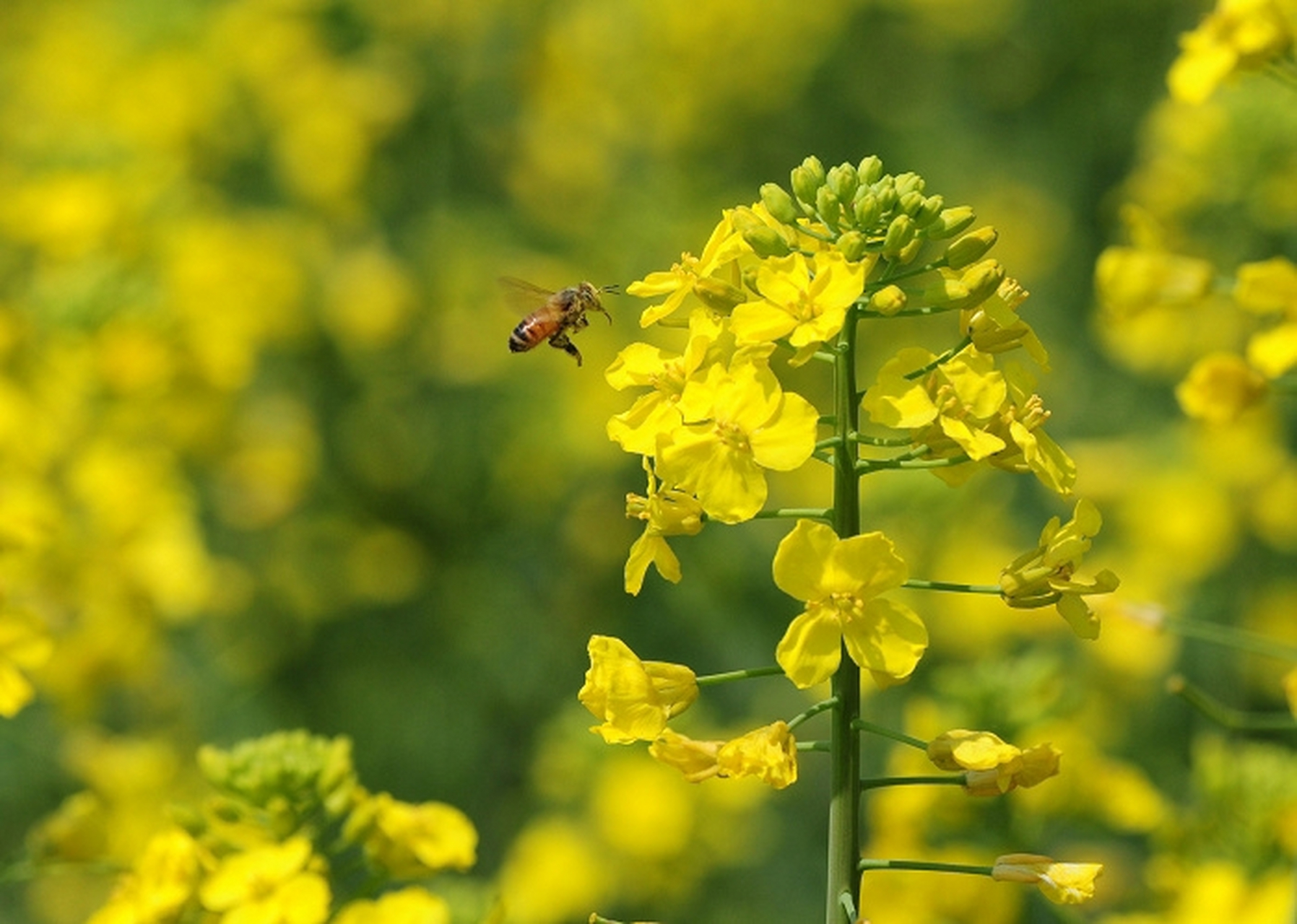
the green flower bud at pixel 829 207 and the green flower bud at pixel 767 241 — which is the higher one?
the green flower bud at pixel 829 207

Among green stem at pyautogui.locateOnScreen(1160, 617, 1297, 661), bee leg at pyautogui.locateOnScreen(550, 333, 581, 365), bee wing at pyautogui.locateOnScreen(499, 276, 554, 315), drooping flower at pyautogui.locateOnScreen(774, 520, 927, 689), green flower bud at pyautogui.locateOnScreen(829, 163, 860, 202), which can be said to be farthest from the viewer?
bee wing at pyautogui.locateOnScreen(499, 276, 554, 315)

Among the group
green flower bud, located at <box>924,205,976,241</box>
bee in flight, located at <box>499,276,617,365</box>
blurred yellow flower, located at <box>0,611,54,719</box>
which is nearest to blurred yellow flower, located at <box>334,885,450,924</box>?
blurred yellow flower, located at <box>0,611,54,719</box>

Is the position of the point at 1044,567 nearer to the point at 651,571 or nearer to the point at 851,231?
the point at 851,231

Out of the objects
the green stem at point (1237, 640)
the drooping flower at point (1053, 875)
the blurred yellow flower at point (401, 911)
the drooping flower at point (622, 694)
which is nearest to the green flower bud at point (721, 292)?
the drooping flower at point (622, 694)

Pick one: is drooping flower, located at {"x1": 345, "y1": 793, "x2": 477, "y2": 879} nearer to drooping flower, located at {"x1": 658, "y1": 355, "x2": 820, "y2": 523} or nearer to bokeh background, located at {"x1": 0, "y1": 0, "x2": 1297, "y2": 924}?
bokeh background, located at {"x1": 0, "y1": 0, "x2": 1297, "y2": 924}

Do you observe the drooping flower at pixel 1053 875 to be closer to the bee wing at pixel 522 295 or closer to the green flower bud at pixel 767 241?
the green flower bud at pixel 767 241

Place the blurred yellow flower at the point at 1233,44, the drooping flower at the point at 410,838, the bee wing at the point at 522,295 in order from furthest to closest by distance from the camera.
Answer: the bee wing at the point at 522,295 → the blurred yellow flower at the point at 1233,44 → the drooping flower at the point at 410,838
